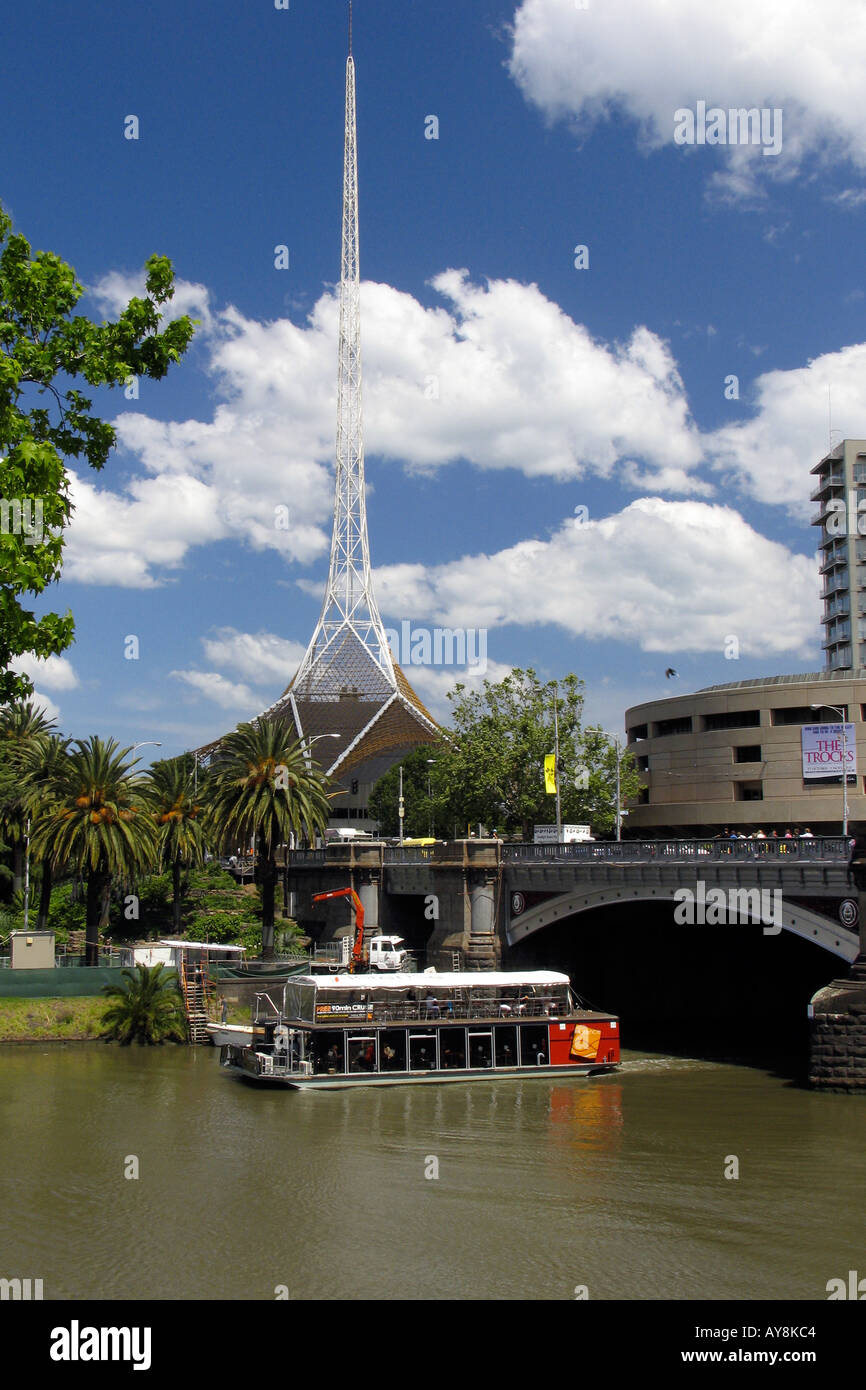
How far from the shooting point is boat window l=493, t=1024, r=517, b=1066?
4462cm

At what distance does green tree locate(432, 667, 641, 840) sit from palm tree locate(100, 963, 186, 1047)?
33391 millimetres

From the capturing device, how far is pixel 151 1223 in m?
25.7

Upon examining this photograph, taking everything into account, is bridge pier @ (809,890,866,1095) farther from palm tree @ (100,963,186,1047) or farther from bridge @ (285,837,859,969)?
palm tree @ (100,963,186,1047)

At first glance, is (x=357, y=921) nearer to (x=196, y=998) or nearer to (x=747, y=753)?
(x=196, y=998)

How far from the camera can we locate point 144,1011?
49.4 m

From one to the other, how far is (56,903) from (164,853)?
36.1ft

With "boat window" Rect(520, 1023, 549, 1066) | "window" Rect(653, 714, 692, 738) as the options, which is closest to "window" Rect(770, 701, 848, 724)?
"window" Rect(653, 714, 692, 738)

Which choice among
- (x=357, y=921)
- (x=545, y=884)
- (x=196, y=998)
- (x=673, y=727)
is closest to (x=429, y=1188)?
(x=196, y=998)

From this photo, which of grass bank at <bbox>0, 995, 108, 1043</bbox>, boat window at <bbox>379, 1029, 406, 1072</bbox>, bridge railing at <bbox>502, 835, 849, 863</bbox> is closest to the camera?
bridge railing at <bbox>502, 835, 849, 863</bbox>

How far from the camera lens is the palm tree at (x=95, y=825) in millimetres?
51750

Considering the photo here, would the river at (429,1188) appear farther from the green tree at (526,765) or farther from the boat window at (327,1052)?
the green tree at (526,765)

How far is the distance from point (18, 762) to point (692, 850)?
41.2 meters
